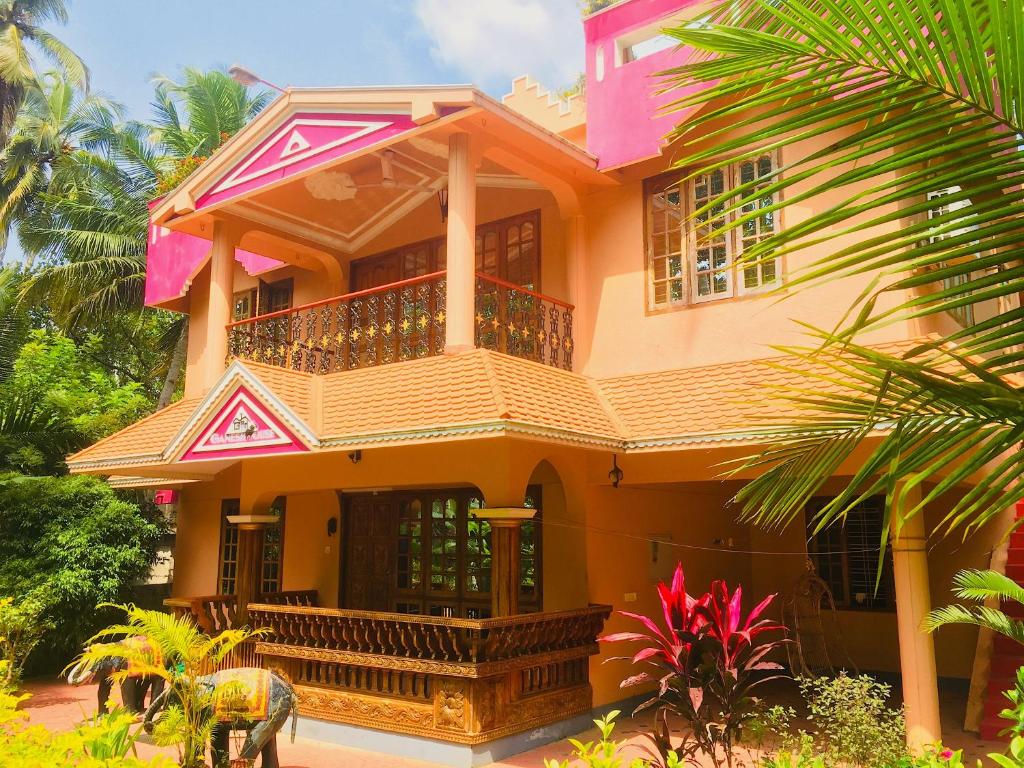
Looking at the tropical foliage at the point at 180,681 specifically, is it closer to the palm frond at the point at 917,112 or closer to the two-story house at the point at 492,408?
the two-story house at the point at 492,408

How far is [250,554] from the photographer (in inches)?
458

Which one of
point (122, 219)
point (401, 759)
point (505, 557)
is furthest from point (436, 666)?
point (122, 219)

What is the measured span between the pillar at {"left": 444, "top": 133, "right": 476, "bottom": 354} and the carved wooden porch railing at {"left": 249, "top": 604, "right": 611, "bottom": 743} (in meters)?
2.91

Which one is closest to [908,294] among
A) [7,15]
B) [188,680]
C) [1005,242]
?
[1005,242]

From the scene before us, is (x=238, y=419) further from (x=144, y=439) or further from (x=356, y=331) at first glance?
(x=144, y=439)

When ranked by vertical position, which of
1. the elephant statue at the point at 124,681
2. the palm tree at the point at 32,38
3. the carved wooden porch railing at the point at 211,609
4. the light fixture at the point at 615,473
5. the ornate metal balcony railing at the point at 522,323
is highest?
the palm tree at the point at 32,38

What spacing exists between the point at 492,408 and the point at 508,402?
17cm

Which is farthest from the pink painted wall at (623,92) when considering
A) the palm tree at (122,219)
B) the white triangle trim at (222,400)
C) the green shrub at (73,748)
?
the palm tree at (122,219)

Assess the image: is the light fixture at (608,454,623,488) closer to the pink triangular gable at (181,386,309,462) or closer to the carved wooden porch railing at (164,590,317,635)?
the pink triangular gable at (181,386,309,462)

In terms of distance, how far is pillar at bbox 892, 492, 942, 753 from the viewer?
7.64 m

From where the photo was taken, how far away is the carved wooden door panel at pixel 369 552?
12008mm

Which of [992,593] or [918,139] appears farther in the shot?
[992,593]

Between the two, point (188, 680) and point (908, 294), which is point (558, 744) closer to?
point (188, 680)

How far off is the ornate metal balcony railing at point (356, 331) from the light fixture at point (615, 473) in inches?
92.2
